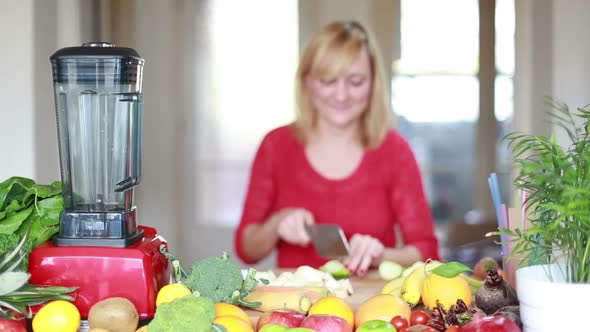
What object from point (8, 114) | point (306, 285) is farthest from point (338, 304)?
point (8, 114)

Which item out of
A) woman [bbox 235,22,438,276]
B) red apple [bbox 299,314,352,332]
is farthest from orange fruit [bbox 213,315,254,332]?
woman [bbox 235,22,438,276]

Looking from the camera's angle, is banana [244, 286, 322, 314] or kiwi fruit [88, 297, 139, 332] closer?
kiwi fruit [88, 297, 139, 332]

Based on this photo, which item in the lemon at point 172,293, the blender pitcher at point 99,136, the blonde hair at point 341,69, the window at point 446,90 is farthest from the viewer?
the window at point 446,90

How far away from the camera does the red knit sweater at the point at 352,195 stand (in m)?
2.86

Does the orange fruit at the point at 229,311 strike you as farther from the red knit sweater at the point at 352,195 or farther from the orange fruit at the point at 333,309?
the red knit sweater at the point at 352,195

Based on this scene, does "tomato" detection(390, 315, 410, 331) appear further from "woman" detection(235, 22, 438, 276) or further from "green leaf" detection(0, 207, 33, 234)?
"woman" detection(235, 22, 438, 276)

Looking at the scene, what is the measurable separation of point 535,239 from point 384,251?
1310 mm

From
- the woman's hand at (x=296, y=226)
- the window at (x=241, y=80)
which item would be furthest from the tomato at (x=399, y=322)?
the window at (x=241, y=80)

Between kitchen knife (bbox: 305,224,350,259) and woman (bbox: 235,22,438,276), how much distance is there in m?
0.32

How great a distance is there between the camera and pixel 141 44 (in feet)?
17.1

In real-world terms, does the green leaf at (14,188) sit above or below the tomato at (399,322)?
above

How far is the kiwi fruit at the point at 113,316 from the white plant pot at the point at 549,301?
73 centimetres

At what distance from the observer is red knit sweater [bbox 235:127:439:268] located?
286 centimetres

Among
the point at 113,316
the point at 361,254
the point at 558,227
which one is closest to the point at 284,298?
the point at 113,316
